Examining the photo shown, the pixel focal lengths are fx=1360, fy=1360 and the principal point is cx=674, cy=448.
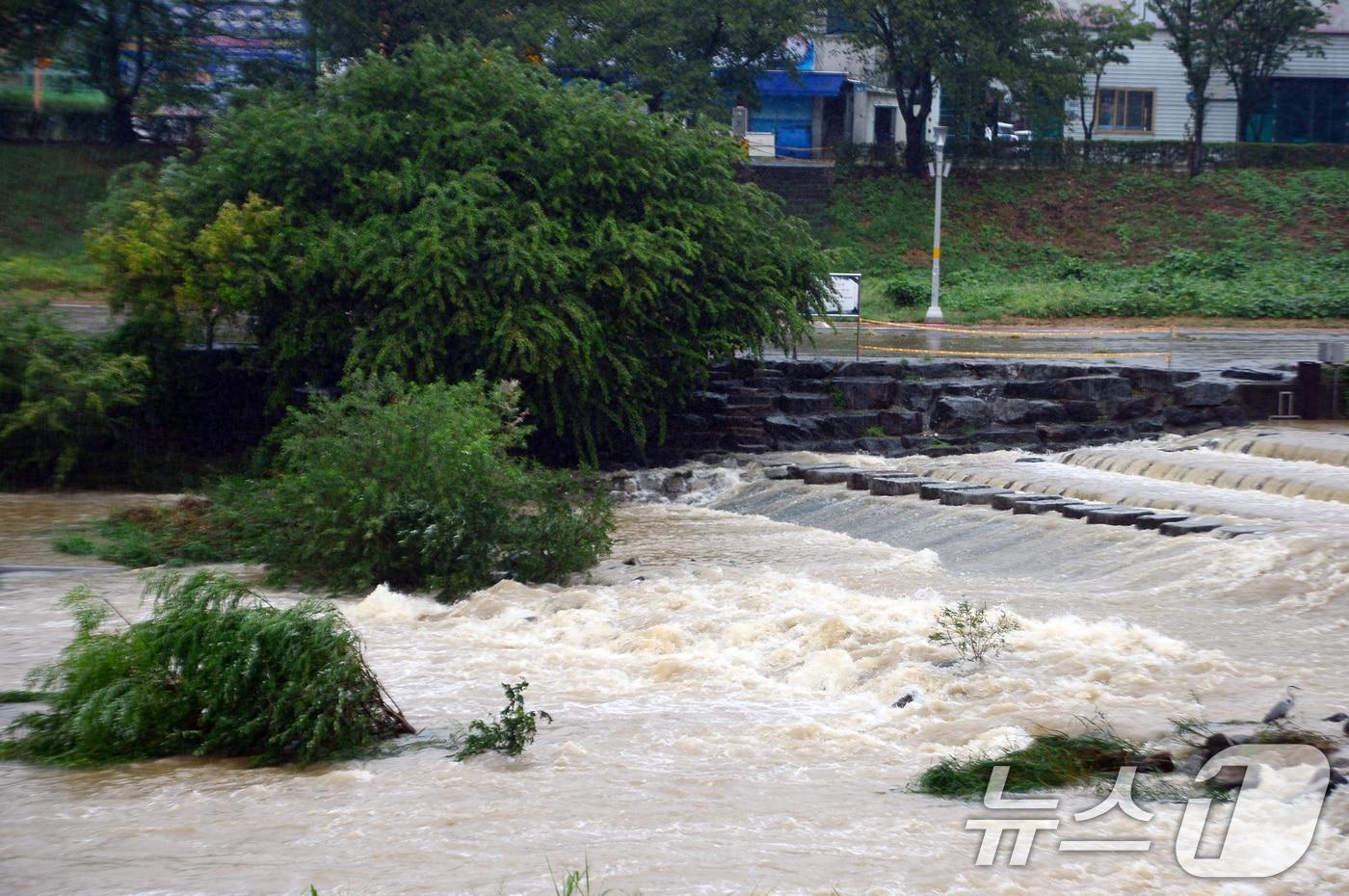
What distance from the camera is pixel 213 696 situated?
25.5 ft

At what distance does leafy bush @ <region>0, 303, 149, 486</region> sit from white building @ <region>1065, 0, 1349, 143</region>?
41475 millimetres

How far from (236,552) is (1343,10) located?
168ft

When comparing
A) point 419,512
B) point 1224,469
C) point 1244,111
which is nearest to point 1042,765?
point 419,512

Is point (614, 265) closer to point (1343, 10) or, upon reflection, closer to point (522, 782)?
point (522, 782)

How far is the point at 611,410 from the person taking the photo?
19.1 m

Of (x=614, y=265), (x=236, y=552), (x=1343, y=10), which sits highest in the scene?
(x=1343, y=10)

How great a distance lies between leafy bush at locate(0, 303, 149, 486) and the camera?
1716cm

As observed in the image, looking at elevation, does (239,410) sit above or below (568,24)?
below

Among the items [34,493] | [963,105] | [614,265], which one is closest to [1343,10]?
[963,105]

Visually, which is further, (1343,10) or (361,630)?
(1343,10)

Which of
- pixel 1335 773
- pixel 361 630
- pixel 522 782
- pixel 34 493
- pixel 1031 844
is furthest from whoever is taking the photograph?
pixel 34 493

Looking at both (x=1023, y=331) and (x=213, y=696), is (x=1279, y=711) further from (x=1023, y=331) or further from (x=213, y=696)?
(x=1023, y=331)

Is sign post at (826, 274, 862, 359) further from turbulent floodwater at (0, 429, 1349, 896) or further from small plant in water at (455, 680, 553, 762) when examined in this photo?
small plant in water at (455, 680, 553, 762)

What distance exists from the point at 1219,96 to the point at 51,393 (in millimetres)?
45864
